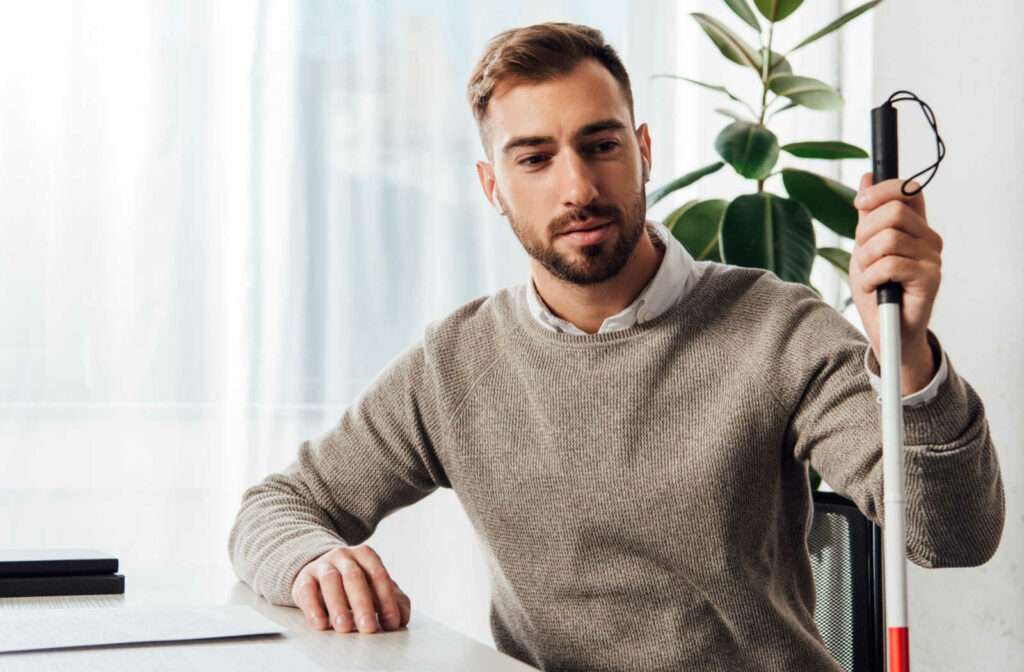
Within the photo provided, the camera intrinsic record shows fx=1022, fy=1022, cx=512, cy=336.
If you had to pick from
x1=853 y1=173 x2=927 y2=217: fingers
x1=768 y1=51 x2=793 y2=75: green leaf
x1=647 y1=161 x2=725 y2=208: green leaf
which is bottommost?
x1=853 y1=173 x2=927 y2=217: fingers

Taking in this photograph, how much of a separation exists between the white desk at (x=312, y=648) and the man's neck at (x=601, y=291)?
1.45 ft

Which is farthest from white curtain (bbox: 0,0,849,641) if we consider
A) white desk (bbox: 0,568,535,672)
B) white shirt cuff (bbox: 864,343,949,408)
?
white shirt cuff (bbox: 864,343,949,408)

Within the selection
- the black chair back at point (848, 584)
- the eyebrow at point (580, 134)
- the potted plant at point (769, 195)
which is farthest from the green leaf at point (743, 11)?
the black chair back at point (848, 584)

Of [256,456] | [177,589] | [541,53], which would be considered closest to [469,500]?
[177,589]

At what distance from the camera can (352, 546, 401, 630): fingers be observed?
90 cm

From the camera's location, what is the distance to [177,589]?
3.64 feet

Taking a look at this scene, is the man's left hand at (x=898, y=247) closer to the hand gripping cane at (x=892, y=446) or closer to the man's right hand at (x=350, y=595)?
the hand gripping cane at (x=892, y=446)

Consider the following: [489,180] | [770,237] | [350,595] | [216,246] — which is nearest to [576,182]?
[489,180]

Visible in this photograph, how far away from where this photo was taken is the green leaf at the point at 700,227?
5.97 ft

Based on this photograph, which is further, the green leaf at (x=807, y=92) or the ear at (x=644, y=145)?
the green leaf at (x=807, y=92)

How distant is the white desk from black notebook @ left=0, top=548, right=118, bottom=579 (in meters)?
0.03

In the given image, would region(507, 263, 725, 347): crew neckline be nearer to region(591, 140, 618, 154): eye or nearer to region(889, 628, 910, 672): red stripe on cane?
region(591, 140, 618, 154): eye

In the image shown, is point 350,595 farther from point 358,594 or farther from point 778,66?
point 778,66

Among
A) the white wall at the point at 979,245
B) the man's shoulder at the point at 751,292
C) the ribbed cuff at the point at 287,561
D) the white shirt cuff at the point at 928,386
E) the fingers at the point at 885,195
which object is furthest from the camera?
the white wall at the point at 979,245
